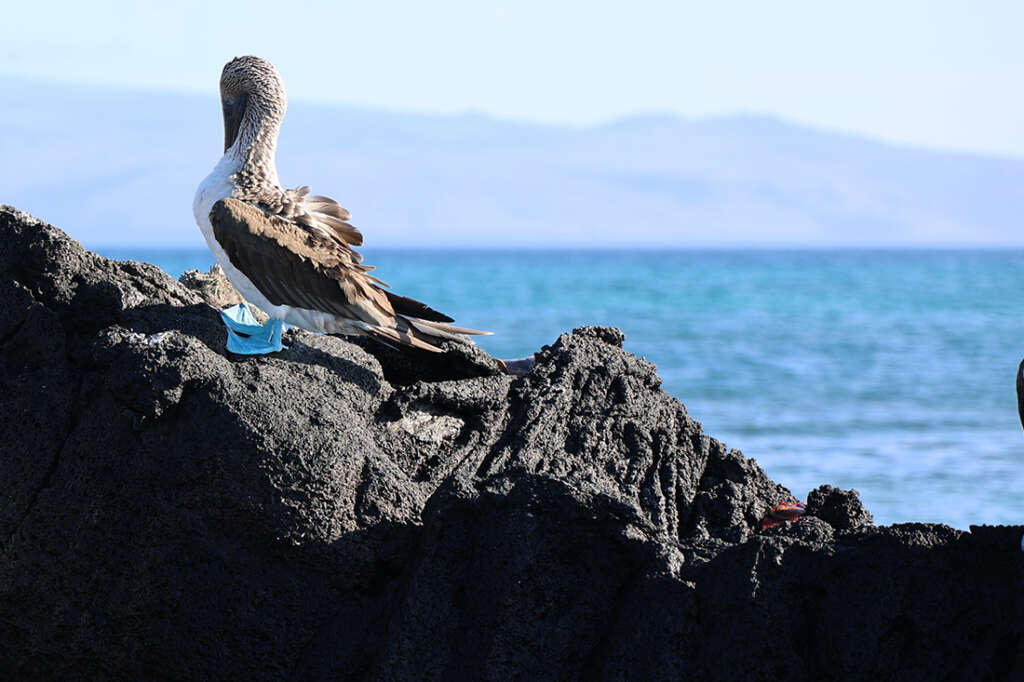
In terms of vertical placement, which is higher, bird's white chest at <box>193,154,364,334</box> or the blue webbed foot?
bird's white chest at <box>193,154,364,334</box>

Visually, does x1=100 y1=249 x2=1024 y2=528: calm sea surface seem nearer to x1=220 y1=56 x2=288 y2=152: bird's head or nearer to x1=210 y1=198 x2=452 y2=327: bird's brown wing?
x1=210 y1=198 x2=452 y2=327: bird's brown wing

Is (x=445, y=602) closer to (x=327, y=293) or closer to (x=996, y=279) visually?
(x=327, y=293)

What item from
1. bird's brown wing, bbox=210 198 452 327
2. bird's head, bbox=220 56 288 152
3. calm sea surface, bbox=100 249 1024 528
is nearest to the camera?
bird's brown wing, bbox=210 198 452 327

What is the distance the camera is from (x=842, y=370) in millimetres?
21031

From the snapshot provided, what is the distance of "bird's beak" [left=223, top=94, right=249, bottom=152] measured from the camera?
495 centimetres

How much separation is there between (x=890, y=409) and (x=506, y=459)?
13.1 m

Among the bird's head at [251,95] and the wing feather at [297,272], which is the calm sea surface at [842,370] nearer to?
the wing feather at [297,272]

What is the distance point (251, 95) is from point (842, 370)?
17592 millimetres

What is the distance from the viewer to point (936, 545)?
3604mm

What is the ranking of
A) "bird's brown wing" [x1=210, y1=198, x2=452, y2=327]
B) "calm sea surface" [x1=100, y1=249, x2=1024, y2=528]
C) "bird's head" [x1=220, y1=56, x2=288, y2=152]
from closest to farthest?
"bird's brown wing" [x1=210, y1=198, x2=452, y2=327]
"bird's head" [x1=220, y1=56, x2=288, y2=152]
"calm sea surface" [x1=100, y1=249, x2=1024, y2=528]

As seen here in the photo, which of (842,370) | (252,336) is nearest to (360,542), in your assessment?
(252,336)

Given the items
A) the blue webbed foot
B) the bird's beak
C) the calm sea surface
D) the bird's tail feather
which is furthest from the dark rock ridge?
the calm sea surface

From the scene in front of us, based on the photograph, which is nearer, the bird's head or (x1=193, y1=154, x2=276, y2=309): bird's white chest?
(x1=193, y1=154, x2=276, y2=309): bird's white chest

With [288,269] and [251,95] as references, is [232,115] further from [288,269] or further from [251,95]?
[288,269]
